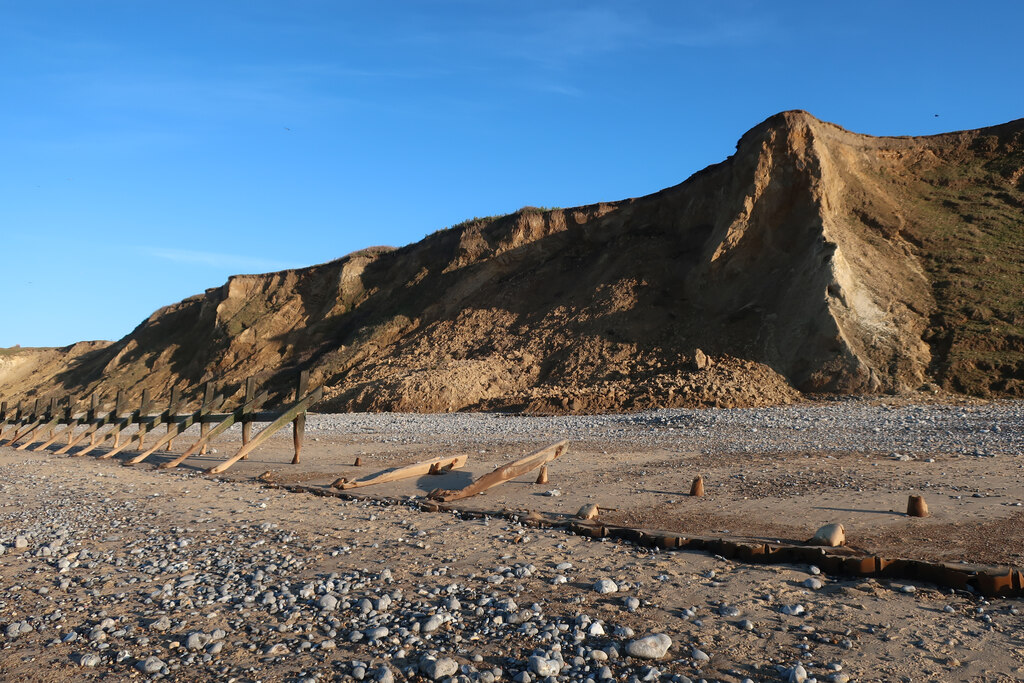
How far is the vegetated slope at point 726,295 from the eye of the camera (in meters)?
21.7

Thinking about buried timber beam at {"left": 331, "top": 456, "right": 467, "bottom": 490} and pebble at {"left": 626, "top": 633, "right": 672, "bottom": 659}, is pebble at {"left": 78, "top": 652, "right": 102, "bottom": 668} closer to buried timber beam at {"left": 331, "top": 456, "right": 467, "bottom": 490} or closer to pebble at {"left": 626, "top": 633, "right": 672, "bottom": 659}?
pebble at {"left": 626, "top": 633, "right": 672, "bottom": 659}

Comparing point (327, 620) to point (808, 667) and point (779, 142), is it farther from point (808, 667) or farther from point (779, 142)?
point (779, 142)

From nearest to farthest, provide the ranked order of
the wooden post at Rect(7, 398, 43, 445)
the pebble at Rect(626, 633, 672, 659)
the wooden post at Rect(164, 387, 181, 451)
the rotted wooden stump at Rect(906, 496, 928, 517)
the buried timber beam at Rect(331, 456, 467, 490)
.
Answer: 1. the pebble at Rect(626, 633, 672, 659)
2. the rotted wooden stump at Rect(906, 496, 928, 517)
3. the buried timber beam at Rect(331, 456, 467, 490)
4. the wooden post at Rect(164, 387, 181, 451)
5. the wooden post at Rect(7, 398, 43, 445)

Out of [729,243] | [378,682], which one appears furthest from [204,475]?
[729,243]

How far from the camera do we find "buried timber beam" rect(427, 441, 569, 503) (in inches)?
351

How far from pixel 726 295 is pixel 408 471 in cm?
1934

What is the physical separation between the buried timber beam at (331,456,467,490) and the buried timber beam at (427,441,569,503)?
133 centimetres

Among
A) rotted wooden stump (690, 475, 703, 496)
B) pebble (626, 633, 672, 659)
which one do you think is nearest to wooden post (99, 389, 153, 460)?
rotted wooden stump (690, 475, 703, 496)

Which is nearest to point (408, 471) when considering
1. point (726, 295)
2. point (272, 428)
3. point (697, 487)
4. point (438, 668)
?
point (272, 428)

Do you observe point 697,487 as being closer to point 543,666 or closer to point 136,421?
point 543,666

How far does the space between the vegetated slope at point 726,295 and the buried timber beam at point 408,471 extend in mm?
11221

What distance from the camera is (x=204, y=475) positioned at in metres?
12.8

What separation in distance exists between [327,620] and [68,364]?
2630 inches

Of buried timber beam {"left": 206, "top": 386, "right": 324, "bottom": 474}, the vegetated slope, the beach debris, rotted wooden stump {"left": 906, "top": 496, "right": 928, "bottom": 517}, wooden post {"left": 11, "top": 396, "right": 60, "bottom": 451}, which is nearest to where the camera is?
the beach debris
